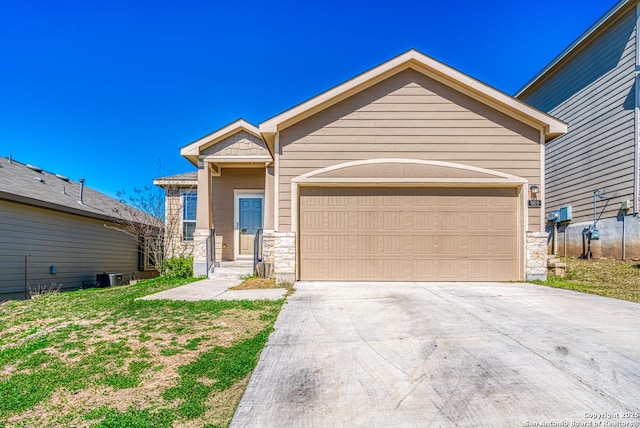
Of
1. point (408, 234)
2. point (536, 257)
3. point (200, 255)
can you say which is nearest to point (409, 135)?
point (408, 234)

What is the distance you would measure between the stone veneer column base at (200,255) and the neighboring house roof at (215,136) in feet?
7.44

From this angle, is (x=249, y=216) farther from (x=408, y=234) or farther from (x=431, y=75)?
(x=431, y=75)

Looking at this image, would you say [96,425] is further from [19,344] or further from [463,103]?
[463,103]

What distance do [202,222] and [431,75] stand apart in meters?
6.86

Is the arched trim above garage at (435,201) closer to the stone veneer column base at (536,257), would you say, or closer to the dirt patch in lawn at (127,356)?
the stone veneer column base at (536,257)

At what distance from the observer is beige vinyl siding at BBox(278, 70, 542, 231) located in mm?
8055

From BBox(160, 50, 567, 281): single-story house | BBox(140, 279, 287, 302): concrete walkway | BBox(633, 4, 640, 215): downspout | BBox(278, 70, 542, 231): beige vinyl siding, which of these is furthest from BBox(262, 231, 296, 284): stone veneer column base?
BBox(633, 4, 640, 215): downspout

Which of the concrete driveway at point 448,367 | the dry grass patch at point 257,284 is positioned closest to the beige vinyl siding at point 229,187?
the dry grass patch at point 257,284

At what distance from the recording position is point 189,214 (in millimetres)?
12664

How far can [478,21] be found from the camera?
13.7 meters

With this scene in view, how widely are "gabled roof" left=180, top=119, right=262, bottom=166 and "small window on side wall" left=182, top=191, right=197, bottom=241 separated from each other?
9.54 ft

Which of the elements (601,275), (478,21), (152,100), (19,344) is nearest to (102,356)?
(19,344)

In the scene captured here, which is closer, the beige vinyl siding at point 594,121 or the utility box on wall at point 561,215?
the beige vinyl siding at point 594,121

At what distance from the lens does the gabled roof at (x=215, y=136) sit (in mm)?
9961
